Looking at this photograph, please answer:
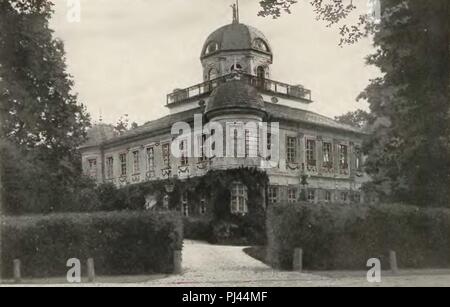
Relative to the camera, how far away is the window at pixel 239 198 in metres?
29.7

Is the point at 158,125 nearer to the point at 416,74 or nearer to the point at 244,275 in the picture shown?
the point at 416,74

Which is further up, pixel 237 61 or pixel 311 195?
Result: pixel 237 61

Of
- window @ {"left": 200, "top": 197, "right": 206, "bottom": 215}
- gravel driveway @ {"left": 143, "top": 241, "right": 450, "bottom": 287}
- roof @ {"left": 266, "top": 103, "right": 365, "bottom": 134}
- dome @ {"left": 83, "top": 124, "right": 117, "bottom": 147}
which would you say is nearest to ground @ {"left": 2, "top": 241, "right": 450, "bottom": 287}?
gravel driveway @ {"left": 143, "top": 241, "right": 450, "bottom": 287}

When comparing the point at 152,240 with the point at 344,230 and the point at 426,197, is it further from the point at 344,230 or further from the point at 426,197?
the point at 426,197

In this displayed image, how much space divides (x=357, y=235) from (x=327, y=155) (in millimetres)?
11481

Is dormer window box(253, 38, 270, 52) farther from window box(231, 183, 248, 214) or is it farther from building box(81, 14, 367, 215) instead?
window box(231, 183, 248, 214)

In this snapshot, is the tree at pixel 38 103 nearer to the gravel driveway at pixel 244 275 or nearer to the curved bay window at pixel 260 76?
the gravel driveway at pixel 244 275

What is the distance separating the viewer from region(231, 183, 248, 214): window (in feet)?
97.3

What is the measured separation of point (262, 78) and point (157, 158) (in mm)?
7430

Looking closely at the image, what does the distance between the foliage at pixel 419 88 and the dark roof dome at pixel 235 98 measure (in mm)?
6272

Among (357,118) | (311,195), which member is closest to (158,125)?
(311,195)

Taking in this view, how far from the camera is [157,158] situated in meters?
34.2

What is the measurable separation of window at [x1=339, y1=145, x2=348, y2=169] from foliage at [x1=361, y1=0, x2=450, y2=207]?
20.8ft

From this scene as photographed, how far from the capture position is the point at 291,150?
30875 mm
